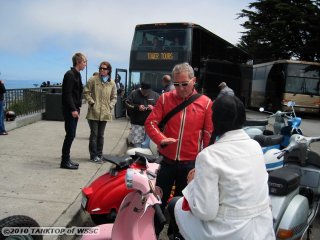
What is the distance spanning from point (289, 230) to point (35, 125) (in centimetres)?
967

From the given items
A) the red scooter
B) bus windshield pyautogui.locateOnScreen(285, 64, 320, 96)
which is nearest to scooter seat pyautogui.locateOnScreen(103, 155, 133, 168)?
the red scooter

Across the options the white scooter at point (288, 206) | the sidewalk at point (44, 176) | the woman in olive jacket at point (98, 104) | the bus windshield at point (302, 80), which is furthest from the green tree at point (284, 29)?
the white scooter at point (288, 206)

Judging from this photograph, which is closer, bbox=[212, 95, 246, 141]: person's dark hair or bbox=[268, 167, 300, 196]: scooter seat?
bbox=[212, 95, 246, 141]: person's dark hair

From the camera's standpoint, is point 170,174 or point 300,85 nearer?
point 170,174

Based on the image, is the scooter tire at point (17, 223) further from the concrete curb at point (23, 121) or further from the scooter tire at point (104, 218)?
the concrete curb at point (23, 121)

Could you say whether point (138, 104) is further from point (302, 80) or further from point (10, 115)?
point (302, 80)

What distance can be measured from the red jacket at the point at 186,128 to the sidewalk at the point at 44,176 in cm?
135

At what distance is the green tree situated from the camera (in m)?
28.3

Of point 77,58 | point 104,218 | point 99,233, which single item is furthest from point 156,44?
point 99,233

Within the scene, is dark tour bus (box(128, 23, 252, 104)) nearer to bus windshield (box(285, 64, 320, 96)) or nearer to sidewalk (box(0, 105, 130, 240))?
sidewalk (box(0, 105, 130, 240))

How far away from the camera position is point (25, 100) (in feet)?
40.4

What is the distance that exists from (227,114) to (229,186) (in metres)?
0.40

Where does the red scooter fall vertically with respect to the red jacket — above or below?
below

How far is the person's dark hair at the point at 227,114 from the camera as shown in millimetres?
2309
